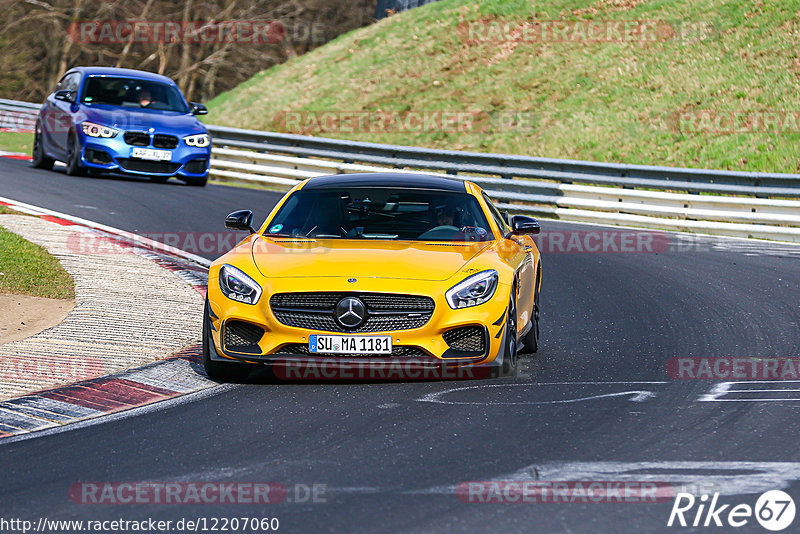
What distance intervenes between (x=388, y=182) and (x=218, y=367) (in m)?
2.16

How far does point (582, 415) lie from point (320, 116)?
27.6 meters

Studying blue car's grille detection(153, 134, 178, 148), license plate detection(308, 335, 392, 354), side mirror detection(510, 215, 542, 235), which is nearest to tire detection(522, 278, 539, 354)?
side mirror detection(510, 215, 542, 235)

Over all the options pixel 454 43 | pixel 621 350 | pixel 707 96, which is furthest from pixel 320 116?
pixel 621 350

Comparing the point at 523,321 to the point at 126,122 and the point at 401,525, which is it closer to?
the point at 401,525

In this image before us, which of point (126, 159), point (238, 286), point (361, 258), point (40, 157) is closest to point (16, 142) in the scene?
point (40, 157)

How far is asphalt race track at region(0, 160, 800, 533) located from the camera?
527 cm

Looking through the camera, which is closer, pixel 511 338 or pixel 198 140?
pixel 511 338

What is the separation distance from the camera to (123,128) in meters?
20.5

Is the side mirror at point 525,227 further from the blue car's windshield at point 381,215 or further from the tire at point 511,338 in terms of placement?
the tire at point 511,338

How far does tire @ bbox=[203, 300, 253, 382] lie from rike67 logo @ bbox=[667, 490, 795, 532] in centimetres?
357

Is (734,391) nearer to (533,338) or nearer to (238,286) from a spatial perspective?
(533,338)

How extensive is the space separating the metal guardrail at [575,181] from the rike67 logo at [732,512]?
14100 mm

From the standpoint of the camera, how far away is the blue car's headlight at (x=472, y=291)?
812 cm

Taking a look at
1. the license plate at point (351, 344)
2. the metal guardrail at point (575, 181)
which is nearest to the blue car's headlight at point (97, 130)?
the metal guardrail at point (575, 181)
